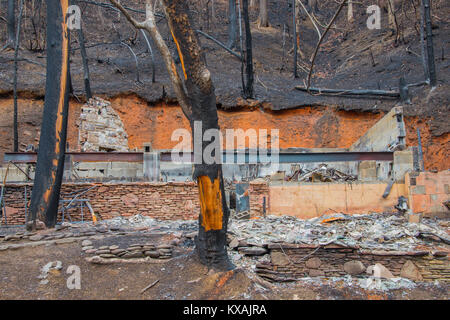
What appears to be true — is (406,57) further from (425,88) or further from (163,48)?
(163,48)

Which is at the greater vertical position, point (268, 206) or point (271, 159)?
point (271, 159)

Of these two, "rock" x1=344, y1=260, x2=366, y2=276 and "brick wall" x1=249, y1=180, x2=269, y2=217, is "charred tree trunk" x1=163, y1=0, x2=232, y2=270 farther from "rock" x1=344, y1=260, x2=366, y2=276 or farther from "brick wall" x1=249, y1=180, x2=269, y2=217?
"brick wall" x1=249, y1=180, x2=269, y2=217

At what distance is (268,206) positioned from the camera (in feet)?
28.1

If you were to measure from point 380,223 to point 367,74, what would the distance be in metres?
14.7

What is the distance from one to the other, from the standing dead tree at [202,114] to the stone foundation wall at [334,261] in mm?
1116

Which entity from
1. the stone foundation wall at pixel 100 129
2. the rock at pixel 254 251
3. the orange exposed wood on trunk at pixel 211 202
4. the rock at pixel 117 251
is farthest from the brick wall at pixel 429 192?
the stone foundation wall at pixel 100 129

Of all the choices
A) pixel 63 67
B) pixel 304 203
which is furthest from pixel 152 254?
pixel 304 203

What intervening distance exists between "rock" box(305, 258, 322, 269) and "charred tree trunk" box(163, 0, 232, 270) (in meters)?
1.61

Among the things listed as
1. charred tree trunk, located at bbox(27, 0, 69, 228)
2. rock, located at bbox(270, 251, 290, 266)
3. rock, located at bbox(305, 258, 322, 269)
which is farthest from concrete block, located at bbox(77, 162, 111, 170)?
rock, located at bbox(305, 258, 322, 269)

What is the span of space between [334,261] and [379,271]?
2.40 feet

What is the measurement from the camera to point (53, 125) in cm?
669

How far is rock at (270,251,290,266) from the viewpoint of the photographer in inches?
210

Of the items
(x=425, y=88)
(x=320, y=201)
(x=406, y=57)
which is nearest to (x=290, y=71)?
(x=406, y=57)
